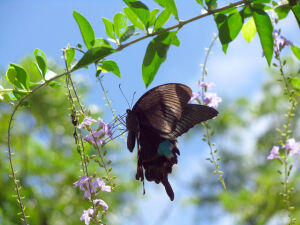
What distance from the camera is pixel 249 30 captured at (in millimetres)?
1354

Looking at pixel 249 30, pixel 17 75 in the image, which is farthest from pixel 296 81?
pixel 17 75

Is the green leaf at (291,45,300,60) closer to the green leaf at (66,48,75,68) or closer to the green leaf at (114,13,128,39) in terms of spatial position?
the green leaf at (114,13,128,39)

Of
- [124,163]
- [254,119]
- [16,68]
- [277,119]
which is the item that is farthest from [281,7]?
[254,119]

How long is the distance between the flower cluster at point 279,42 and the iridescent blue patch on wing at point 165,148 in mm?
620

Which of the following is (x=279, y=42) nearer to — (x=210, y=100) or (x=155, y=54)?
(x=210, y=100)

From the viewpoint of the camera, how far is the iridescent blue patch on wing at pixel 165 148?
1.18 metres

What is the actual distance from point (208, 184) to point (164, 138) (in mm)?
15653

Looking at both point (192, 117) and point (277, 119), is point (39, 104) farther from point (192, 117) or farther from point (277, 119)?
point (192, 117)

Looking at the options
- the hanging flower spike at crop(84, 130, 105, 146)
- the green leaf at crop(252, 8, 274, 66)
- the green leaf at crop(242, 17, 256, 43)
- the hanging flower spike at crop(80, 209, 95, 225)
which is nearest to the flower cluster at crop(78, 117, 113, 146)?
the hanging flower spike at crop(84, 130, 105, 146)

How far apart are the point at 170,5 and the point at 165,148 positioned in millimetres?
473

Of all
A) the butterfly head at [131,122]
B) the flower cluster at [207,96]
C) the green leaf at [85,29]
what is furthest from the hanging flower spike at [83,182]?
the flower cluster at [207,96]

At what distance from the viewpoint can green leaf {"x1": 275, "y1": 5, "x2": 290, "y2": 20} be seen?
1.28 meters

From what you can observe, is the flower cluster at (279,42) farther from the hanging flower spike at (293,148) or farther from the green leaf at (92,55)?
the green leaf at (92,55)

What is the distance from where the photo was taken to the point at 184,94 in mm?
1131
